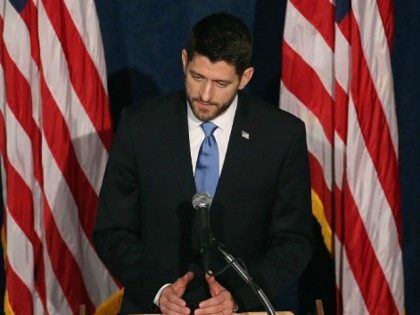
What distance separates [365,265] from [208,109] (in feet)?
3.98

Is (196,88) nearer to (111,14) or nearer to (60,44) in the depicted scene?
(60,44)

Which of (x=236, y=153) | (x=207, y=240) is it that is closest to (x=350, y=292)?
(x=236, y=153)

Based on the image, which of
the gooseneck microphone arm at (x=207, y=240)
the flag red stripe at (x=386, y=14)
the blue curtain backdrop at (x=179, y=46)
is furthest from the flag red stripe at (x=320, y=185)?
the gooseneck microphone arm at (x=207, y=240)

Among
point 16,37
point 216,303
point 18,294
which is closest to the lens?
point 216,303

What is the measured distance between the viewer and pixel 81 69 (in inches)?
120

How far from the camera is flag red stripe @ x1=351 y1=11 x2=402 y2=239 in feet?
9.78

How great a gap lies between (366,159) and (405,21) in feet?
2.39

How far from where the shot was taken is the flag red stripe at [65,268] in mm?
3104

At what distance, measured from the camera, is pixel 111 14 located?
11.1 ft

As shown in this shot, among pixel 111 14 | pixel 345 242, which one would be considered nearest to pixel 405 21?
pixel 345 242

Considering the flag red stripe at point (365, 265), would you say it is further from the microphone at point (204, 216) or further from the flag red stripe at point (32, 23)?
the microphone at point (204, 216)

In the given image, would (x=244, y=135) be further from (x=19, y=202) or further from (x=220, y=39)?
(x=19, y=202)

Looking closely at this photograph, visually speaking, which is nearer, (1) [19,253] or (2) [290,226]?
(2) [290,226]

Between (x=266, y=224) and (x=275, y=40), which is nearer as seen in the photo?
(x=266, y=224)
